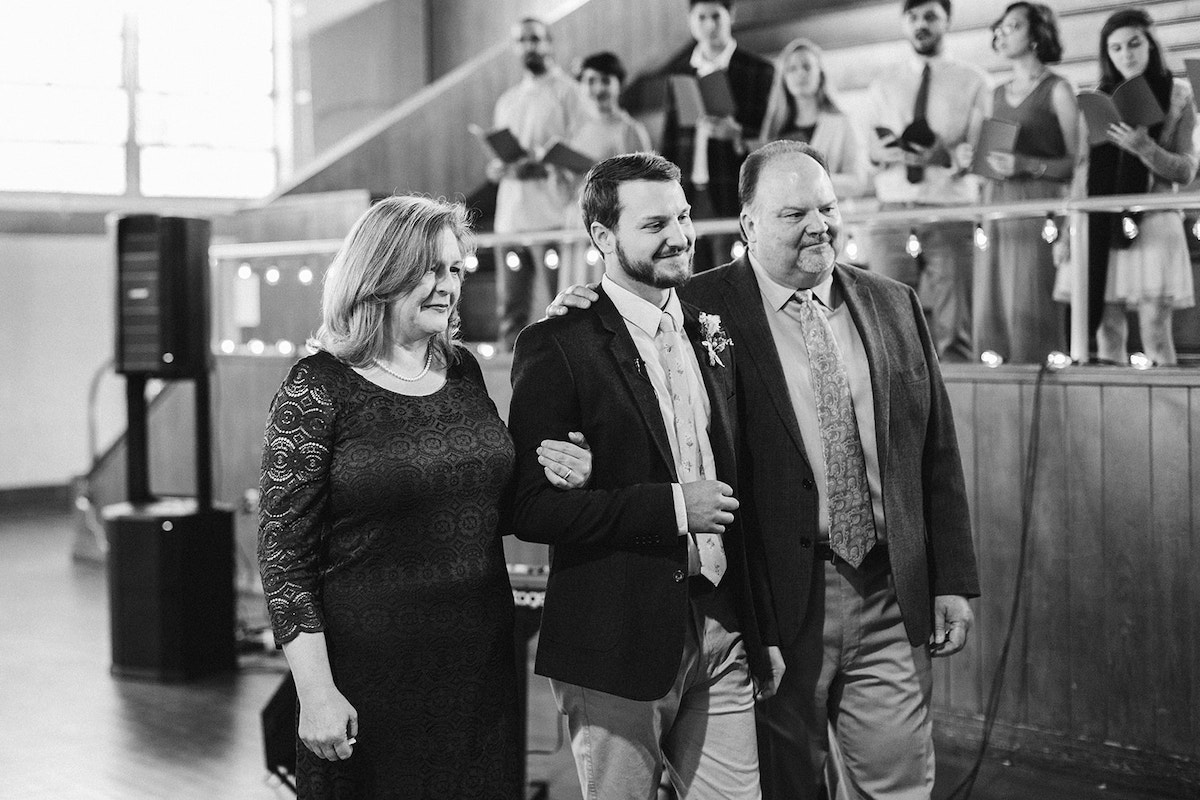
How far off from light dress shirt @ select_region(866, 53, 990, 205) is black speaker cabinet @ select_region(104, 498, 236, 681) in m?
3.30

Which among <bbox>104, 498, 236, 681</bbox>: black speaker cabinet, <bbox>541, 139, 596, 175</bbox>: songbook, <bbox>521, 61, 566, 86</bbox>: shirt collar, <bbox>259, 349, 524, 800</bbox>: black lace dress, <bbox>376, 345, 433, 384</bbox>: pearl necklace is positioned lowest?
<bbox>104, 498, 236, 681</bbox>: black speaker cabinet

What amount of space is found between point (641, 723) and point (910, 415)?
0.87 metres

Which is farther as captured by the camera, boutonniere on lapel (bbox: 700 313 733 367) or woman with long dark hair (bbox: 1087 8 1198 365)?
woman with long dark hair (bbox: 1087 8 1198 365)

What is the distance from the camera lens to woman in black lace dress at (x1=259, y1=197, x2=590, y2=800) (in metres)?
2.44

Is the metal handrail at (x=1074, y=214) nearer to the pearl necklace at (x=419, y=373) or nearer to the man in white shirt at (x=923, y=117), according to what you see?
the man in white shirt at (x=923, y=117)

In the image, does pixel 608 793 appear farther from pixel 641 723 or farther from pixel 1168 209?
pixel 1168 209

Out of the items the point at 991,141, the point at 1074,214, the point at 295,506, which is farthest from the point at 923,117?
the point at 295,506

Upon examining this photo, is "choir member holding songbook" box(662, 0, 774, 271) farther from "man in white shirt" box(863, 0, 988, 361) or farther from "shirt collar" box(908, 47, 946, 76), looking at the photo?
"shirt collar" box(908, 47, 946, 76)

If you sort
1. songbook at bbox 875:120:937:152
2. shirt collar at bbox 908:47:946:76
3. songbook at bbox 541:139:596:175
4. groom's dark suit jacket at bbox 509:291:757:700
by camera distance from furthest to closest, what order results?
songbook at bbox 541:139:596:175 → shirt collar at bbox 908:47:946:76 → songbook at bbox 875:120:937:152 → groom's dark suit jacket at bbox 509:291:757:700

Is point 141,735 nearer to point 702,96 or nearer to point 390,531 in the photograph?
point 390,531

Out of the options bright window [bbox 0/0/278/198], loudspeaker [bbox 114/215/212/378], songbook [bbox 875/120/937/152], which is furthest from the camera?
bright window [bbox 0/0/278/198]

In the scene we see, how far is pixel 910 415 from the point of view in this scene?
9.71 feet

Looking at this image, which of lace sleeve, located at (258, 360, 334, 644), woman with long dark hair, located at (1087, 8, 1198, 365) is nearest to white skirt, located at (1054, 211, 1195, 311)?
woman with long dark hair, located at (1087, 8, 1198, 365)

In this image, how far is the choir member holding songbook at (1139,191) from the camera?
4422mm
